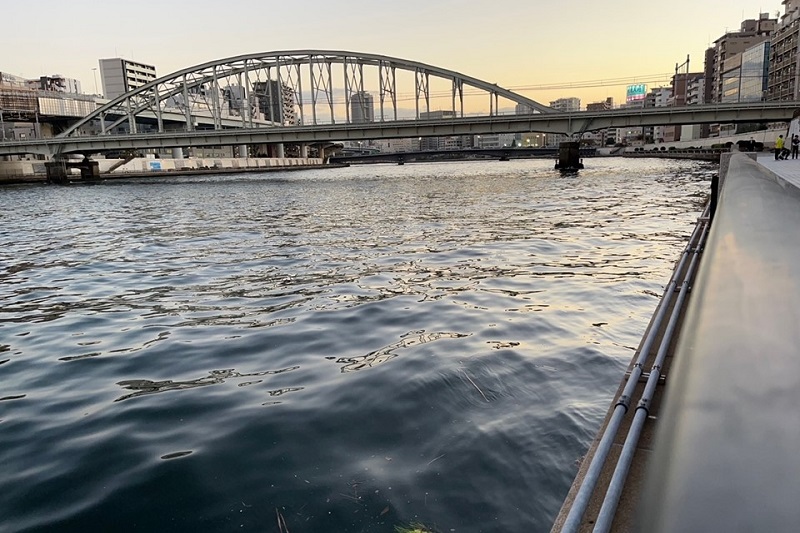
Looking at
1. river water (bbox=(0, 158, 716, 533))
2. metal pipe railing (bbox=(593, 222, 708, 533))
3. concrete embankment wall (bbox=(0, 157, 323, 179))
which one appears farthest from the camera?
concrete embankment wall (bbox=(0, 157, 323, 179))

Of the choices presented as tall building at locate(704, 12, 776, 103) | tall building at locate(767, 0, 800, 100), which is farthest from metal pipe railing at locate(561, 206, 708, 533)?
tall building at locate(704, 12, 776, 103)

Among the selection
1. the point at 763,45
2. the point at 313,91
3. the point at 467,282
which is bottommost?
the point at 467,282

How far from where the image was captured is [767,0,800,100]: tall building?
112 m

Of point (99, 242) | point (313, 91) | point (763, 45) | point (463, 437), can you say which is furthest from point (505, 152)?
point (463, 437)

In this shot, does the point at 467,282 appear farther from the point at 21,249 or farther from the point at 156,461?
the point at 21,249

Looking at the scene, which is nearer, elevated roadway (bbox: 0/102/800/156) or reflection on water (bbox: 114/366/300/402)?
reflection on water (bbox: 114/366/300/402)

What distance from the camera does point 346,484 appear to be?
421 cm

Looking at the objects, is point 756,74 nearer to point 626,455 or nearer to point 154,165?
point 154,165

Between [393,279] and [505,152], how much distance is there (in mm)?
167335

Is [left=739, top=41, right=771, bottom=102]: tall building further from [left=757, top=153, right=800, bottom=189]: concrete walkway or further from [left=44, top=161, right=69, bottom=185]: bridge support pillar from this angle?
[left=44, top=161, right=69, bottom=185]: bridge support pillar

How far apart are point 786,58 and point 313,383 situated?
144381 millimetres

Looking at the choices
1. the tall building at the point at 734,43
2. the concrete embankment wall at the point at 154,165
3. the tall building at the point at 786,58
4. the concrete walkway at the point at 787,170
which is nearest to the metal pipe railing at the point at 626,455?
the concrete walkway at the point at 787,170

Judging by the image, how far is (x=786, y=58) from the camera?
11819 cm

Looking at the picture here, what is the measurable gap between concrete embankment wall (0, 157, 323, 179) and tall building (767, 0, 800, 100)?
349 ft
